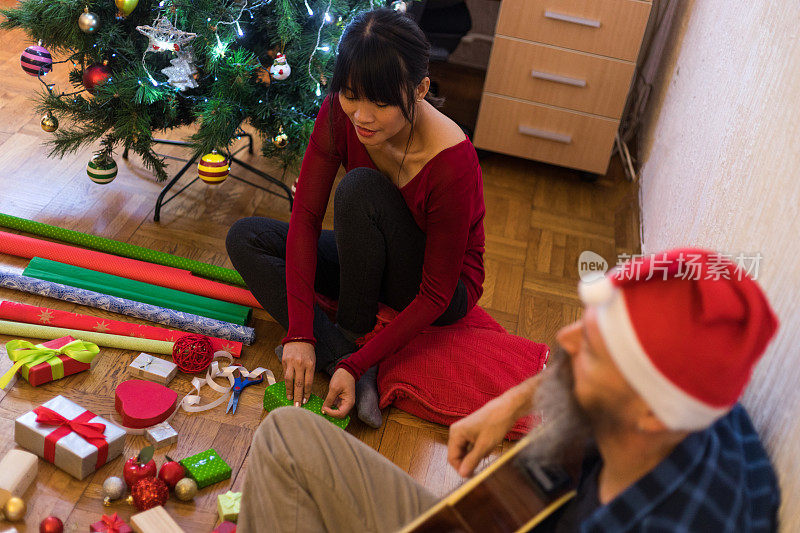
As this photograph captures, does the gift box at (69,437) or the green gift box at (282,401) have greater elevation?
the gift box at (69,437)

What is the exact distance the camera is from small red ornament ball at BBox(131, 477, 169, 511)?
1247 mm

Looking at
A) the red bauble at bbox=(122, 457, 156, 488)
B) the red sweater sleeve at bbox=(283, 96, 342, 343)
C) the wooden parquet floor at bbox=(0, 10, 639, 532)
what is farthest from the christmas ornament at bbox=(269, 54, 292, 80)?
the red bauble at bbox=(122, 457, 156, 488)

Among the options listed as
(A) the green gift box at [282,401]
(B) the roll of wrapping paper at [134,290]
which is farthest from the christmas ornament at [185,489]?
(B) the roll of wrapping paper at [134,290]

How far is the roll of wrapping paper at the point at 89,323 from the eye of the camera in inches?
63.0

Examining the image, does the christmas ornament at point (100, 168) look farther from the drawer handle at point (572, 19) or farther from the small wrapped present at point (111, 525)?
the drawer handle at point (572, 19)

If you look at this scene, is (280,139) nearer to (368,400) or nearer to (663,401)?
(368,400)

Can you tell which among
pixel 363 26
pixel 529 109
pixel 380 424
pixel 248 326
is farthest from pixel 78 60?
pixel 529 109

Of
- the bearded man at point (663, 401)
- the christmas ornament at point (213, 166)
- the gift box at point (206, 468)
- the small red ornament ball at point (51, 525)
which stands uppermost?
the bearded man at point (663, 401)

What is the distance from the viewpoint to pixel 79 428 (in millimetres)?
1317

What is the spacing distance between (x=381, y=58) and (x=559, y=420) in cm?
75

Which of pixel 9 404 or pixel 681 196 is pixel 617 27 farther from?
pixel 9 404

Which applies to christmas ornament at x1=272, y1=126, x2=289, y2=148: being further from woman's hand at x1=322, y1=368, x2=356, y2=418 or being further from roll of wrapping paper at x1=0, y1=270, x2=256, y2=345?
woman's hand at x1=322, y1=368, x2=356, y2=418

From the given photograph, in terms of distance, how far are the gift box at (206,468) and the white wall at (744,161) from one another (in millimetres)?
887

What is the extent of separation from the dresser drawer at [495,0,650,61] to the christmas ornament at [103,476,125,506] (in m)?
1.73
